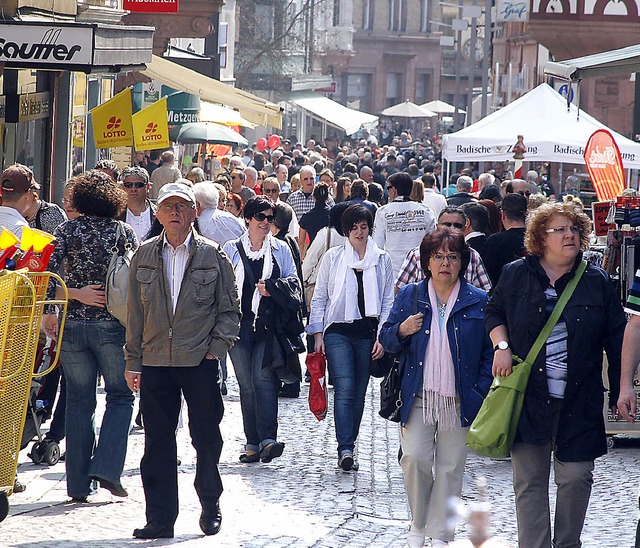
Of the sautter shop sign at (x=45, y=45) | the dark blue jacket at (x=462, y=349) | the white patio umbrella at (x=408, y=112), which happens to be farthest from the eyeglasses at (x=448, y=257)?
the white patio umbrella at (x=408, y=112)

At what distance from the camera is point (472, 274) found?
808 centimetres

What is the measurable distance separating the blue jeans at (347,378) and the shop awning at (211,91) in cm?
969

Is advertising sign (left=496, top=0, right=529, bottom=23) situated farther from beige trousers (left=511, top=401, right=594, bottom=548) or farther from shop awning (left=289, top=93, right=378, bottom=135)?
beige trousers (left=511, top=401, right=594, bottom=548)

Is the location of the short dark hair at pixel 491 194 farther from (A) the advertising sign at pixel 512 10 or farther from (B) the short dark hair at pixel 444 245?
(A) the advertising sign at pixel 512 10

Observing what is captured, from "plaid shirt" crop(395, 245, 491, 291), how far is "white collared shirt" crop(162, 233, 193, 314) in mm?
Answer: 1708

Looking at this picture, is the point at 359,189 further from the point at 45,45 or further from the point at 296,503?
the point at 296,503

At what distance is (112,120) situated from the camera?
45.2 feet

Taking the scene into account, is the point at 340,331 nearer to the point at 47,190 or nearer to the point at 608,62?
the point at 608,62

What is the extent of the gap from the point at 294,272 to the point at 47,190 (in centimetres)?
743

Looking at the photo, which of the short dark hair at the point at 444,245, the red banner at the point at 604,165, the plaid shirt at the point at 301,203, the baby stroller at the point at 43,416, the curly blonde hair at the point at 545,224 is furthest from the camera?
Result: the plaid shirt at the point at 301,203

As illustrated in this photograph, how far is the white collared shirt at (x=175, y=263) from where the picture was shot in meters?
6.77

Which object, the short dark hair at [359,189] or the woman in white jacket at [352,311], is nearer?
the woman in white jacket at [352,311]

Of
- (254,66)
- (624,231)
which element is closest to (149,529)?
(624,231)

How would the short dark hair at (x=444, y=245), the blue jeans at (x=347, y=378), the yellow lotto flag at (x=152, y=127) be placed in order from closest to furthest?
the short dark hair at (x=444, y=245)
the blue jeans at (x=347, y=378)
the yellow lotto flag at (x=152, y=127)
